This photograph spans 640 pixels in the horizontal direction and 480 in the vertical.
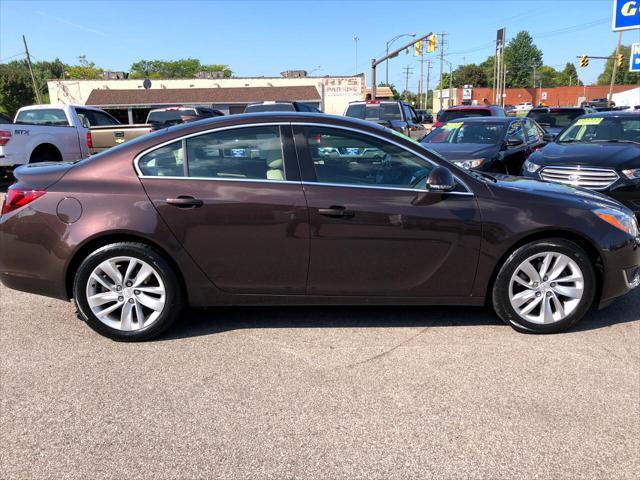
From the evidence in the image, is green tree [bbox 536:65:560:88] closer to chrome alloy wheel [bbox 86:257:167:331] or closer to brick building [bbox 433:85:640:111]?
brick building [bbox 433:85:640:111]

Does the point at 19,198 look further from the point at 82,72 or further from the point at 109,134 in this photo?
the point at 82,72

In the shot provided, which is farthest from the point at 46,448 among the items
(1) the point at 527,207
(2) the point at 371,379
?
(1) the point at 527,207

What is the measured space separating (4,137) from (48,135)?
0.95 m

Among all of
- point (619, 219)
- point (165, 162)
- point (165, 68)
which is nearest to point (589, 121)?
point (619, 219)

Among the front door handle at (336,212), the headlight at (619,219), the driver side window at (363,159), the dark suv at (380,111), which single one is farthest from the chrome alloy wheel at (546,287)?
the dark suv at (380,111)

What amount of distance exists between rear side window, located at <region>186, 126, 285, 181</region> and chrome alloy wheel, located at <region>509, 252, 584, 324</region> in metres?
1.94

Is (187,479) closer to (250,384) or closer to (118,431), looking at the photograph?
(118,431)

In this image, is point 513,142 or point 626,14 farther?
point 626,14

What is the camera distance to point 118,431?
271cm

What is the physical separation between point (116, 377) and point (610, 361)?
3.24m

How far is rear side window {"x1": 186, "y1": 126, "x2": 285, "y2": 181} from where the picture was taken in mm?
3713

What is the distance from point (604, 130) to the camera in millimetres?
8406

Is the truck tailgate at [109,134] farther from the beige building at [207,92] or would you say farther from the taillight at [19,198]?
the beige building at [207,92]

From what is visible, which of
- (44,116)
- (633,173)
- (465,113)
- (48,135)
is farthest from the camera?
(465,113)
